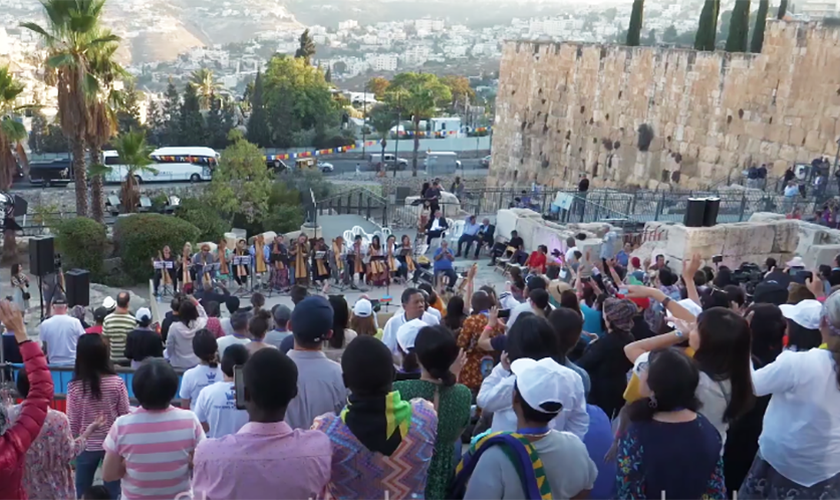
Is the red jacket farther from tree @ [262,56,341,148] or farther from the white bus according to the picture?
tree @ [262,56,341,148]

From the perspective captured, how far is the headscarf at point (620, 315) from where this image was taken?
4.97 m

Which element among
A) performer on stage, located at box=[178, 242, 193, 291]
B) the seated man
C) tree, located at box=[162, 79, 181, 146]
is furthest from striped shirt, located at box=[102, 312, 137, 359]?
tree, located at box=[162, 79, 181, 146]

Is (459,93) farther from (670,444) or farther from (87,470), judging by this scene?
(670,444)

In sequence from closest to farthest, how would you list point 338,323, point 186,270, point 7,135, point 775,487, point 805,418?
point 805,418 < point 775,487 < point 338,323 < point 186,270 < point 7,135

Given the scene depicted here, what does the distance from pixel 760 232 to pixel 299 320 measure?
1168 centimetres

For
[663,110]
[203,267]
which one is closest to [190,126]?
[663,110]

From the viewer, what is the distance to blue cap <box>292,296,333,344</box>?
4027mm

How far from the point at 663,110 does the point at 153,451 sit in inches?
1091

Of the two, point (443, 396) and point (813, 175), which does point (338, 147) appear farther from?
point (443, 396)

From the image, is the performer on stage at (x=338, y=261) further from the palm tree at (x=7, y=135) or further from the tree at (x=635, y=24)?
the tree at (x=635, y=24)

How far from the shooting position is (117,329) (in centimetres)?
738

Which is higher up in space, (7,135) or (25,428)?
(25,428)

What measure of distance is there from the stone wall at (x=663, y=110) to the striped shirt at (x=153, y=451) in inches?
916

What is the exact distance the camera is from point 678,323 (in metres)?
4.43
